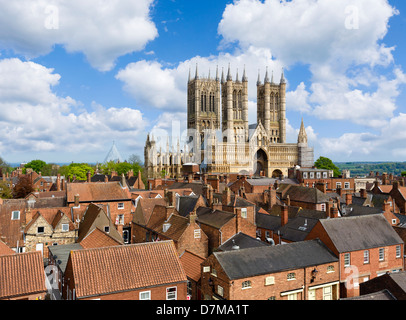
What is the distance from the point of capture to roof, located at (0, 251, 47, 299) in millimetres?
20562

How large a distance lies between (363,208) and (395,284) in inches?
844

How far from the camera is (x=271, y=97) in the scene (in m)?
150

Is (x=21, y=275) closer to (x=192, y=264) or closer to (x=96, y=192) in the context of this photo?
(x=192, y=264)

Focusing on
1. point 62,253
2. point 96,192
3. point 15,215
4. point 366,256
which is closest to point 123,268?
point 62,253

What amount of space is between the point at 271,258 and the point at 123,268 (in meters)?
10.9

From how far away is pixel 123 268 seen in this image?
73.7 ft

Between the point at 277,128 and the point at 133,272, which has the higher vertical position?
the point at 277,128

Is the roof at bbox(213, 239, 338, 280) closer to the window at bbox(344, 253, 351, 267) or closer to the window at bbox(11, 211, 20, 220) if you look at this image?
the window at bbox(344, 253, 351, 267)

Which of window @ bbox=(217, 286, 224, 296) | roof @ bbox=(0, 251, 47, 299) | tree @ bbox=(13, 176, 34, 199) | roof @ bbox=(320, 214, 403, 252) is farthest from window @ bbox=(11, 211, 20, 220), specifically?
roof @ bbox=(320, 214, 403, 252)

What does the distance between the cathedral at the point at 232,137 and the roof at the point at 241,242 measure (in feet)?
293

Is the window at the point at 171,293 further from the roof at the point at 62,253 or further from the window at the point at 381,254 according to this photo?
the window at the point at 381,254

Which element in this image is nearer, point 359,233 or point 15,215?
point 359,233

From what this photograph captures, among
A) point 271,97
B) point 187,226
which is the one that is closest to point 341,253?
point 187,226

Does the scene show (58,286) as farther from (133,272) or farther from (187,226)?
(187,226)
